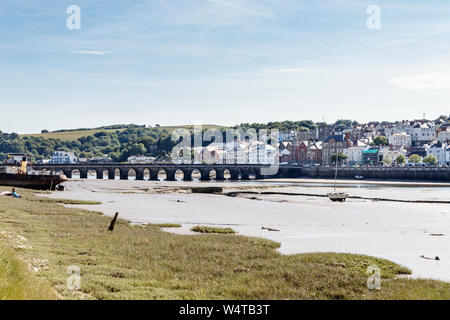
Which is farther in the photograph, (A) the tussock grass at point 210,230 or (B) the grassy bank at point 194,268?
(A) the tussock grass at point 210,230

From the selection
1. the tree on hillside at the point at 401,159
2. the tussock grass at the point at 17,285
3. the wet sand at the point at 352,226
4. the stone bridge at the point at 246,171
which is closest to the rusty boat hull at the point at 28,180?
the wet sand at the point at 352,226

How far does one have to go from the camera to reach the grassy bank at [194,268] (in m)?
18.5

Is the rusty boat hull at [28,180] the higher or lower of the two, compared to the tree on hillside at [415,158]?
lower

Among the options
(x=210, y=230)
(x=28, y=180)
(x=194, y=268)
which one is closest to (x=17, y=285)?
(x=194, y=268)

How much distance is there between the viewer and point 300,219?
53.3 metres

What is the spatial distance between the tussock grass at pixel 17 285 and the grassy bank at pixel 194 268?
53.8 inches

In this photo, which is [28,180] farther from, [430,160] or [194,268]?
[430,160]

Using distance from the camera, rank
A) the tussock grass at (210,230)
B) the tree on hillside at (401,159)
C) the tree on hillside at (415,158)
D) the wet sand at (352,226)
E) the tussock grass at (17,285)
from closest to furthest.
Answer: the tussock grass at (17,285)
the wet sand at (352,226)
the tussock grass at (210,230)
the tree on hillside at (415,158)
the tree on hillside at (401,159)

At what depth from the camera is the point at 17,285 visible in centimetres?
1372

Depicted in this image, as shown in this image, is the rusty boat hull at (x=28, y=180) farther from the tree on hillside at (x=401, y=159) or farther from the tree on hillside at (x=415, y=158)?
the tree on hillside at (x=415, y=158)
